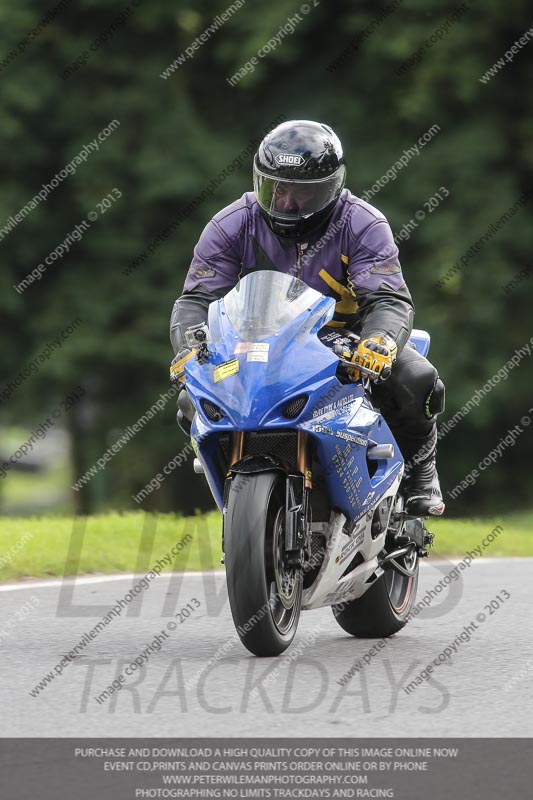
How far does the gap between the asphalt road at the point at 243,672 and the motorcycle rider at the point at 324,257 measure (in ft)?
2.76

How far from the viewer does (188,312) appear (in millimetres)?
6566

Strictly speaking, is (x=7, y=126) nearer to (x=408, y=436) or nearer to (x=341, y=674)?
(x=408, y=436)

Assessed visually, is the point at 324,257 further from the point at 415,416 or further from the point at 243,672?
the point at 243,672

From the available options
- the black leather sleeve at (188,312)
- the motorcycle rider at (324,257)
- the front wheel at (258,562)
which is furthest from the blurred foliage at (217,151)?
the front wheel at (258,562)

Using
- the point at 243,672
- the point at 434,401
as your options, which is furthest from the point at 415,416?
the point at 243,672

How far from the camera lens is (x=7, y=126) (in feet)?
52.9

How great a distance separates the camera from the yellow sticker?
229 inches

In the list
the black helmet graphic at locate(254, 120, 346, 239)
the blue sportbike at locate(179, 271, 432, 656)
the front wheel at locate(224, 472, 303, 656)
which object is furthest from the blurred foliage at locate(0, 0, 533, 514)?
the front wheel at locate(224, 472, 303, 656)

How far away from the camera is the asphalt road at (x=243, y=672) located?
15.8 feet

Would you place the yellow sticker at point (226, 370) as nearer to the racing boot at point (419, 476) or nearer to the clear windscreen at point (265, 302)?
the clear windscreen at point (265, 302)

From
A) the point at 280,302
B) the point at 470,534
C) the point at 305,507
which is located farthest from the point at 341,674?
the point at 470,534
